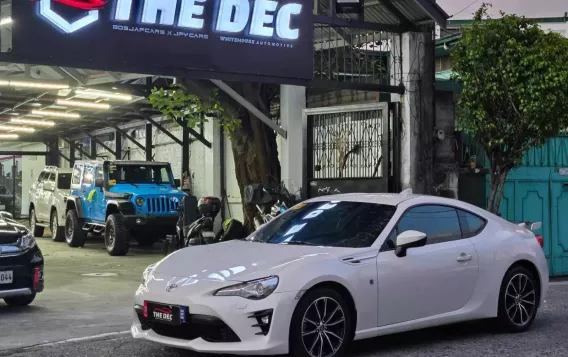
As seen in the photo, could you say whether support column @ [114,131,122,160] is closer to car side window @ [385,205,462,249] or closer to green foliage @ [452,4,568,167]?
green foliage @ [452,4,568,167]

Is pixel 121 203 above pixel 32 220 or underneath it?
above

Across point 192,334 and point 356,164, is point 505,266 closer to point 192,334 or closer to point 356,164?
point 192,334

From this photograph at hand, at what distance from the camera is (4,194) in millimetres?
31531

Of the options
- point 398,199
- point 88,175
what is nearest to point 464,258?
point 398,199

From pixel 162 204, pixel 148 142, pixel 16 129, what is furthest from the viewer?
pixel 16 129

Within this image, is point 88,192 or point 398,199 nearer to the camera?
point 398,199

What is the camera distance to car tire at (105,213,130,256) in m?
17.0

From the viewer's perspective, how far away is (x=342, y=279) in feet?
20.6

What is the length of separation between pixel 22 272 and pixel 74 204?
10528 millimetres

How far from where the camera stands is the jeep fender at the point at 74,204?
1920cm

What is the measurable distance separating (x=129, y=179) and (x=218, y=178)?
2774 millimetres

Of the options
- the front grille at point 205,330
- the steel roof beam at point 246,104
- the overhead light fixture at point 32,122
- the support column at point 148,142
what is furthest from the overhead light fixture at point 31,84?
the front grille at point 205,330

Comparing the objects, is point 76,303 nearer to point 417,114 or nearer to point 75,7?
point 75,7

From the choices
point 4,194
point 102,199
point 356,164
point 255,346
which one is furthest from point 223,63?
point 4,194
